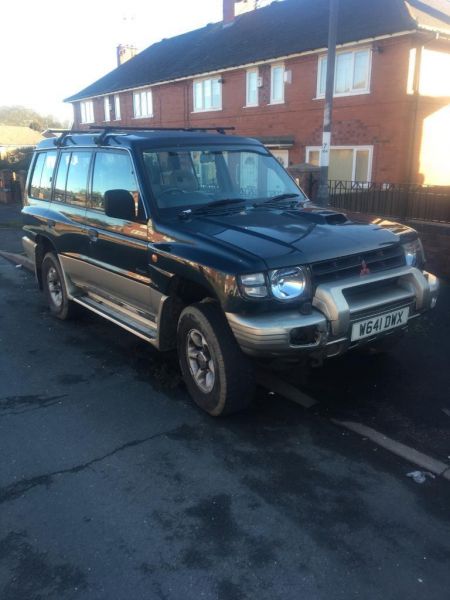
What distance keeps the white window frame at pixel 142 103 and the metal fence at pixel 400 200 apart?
795 inches

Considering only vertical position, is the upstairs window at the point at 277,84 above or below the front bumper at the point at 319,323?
above

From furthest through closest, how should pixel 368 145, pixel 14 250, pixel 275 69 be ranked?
pixel 275 69 < pixel 368 145 < pixel 14 250

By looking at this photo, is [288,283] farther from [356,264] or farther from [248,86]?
[248,86]

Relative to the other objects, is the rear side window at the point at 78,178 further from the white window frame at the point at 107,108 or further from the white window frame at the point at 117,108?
the white window frame at the point at 107,108

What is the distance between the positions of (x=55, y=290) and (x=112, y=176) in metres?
2.31

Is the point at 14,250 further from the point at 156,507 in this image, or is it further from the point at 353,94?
the point at 353,94

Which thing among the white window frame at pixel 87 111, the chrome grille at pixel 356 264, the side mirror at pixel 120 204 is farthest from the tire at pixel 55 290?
→ the white window frame at pixel 87 111

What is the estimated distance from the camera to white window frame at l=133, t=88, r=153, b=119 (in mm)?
27797

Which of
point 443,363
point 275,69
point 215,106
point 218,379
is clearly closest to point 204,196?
point 218,379

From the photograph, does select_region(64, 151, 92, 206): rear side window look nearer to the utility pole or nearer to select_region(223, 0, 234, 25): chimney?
the utility pole

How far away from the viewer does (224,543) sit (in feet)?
8.96

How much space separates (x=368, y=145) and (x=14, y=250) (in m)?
11.7

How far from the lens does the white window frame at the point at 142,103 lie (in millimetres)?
27797

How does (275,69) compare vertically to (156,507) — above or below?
above
